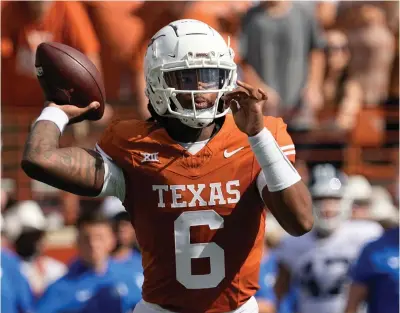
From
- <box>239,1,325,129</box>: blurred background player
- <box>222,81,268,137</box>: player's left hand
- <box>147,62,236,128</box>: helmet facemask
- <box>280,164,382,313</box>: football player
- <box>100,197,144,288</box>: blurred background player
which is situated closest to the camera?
<box>222,81,268,137</box>: player's left hand

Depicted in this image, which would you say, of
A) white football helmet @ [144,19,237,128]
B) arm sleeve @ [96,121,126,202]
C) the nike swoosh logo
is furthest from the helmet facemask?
arm sleeve @ [96,121,126,202]

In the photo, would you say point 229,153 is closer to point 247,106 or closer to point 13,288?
point 247,106

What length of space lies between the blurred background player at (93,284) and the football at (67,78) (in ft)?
8.12

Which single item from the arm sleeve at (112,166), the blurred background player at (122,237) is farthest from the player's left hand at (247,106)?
the blurred background player at (122,237)

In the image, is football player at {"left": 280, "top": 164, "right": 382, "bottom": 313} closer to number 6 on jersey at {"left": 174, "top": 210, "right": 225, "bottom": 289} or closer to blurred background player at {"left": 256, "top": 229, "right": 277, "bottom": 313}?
blurred background player at {"left": 256, "top": 229, "right": 277, "bottom": 313}

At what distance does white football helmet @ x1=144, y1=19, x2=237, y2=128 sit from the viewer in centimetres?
361

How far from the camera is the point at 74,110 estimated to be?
3.72m

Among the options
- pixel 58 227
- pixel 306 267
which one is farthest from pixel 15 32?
pixel 306 267

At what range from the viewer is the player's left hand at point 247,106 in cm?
342

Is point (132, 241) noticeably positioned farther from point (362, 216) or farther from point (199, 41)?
point (199, 41)

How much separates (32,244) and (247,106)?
3.70m

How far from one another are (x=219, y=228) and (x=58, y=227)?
14.3ft

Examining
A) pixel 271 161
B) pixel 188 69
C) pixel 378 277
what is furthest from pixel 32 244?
pixel 271 161

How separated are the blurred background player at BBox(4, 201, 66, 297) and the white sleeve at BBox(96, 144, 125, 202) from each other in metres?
3.03
